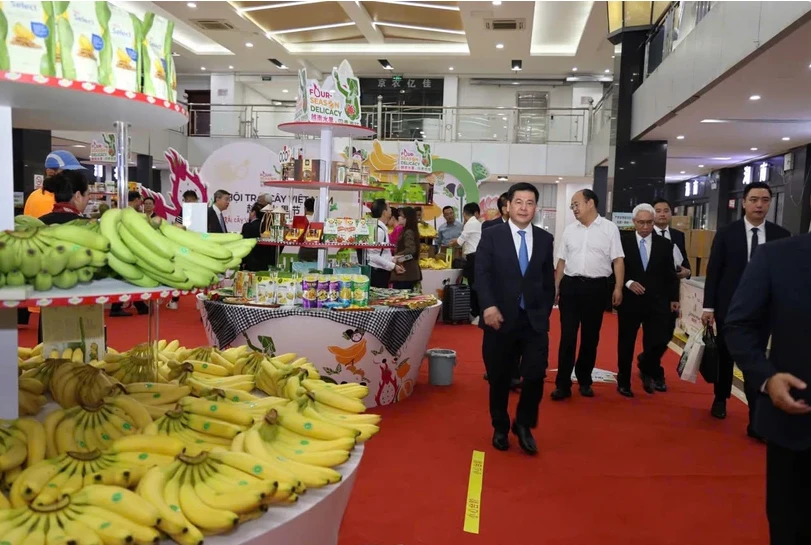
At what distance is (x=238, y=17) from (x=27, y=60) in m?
13.5

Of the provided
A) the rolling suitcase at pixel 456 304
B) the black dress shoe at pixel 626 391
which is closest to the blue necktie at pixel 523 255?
the black dress shoe at pixel 626 391

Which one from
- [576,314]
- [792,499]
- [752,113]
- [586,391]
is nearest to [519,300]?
[576,314]

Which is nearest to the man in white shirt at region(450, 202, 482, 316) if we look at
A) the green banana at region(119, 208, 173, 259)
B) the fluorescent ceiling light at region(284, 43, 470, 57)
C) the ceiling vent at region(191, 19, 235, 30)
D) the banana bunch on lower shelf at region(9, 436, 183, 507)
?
the green banana at region(119, 208, 173, 259)

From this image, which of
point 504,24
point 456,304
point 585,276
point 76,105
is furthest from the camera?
point 504,24

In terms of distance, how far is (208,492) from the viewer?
1.57 m

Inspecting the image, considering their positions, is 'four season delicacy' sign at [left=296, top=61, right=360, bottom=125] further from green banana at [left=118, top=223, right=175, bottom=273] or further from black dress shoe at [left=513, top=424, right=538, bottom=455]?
green banana at [left=118, top=223, right=175, bottom=273]

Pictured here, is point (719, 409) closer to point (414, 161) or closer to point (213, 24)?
point (414, 161)

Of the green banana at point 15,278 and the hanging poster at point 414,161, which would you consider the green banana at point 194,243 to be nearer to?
the green banana at point 15,278

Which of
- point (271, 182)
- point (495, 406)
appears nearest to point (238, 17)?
point (271, 182)

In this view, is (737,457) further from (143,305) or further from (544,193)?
(544,193)

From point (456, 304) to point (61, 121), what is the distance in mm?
7470

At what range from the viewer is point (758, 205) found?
4.24 metres

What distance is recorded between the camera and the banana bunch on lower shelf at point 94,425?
181 cm

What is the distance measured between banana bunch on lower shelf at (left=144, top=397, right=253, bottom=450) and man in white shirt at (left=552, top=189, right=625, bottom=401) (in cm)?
349
